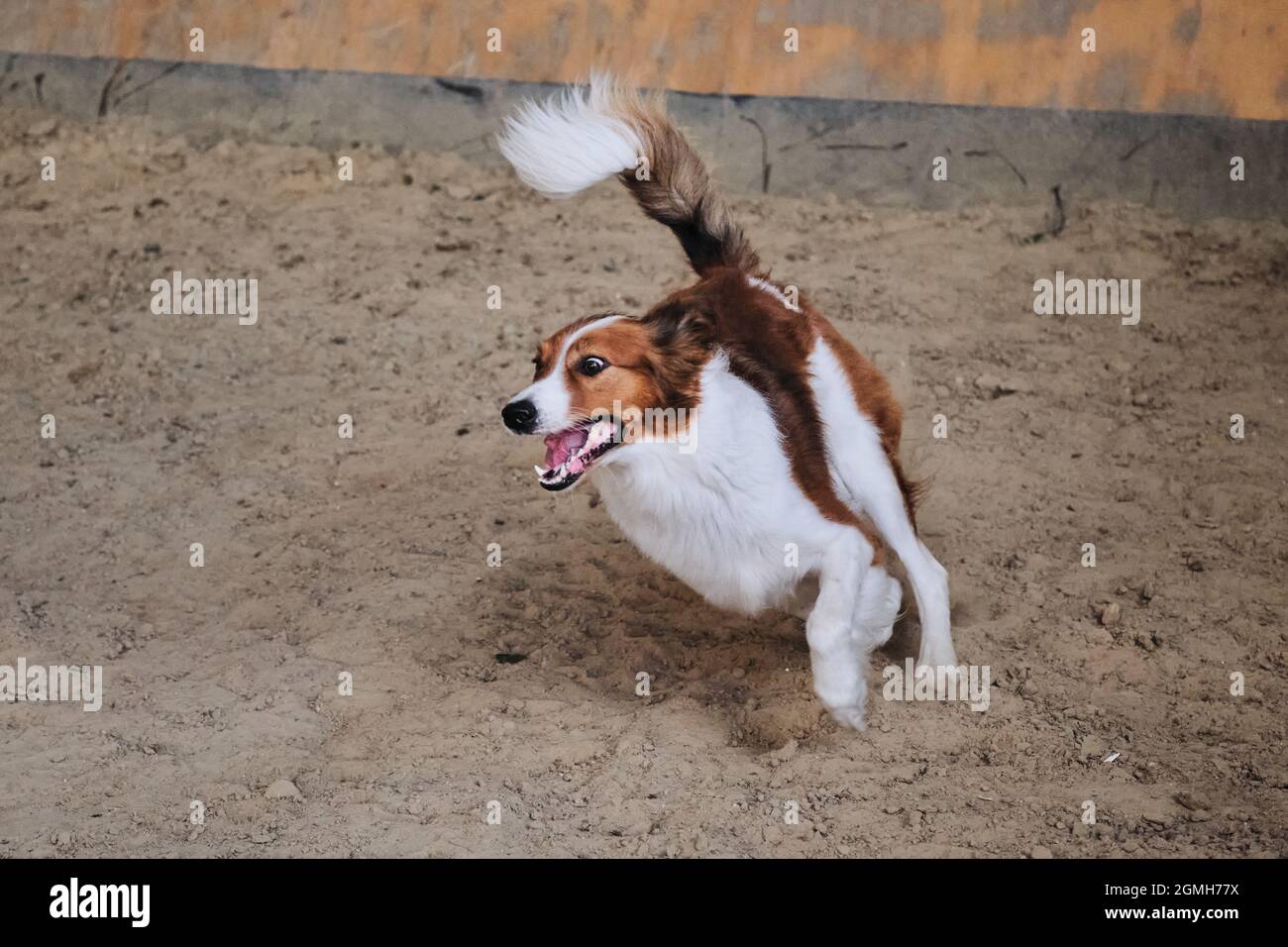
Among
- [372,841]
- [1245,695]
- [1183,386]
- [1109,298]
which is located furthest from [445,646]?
[1109,298]

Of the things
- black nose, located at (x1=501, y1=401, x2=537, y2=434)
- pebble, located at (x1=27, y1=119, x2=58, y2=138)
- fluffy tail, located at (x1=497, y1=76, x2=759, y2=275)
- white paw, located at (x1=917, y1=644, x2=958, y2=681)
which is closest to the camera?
black nose, located at (x1=501, y1=401, x2=537, y2=434)

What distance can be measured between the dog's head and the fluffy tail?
2.70ft

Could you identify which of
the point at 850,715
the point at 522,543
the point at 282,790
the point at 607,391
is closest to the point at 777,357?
the point at 607,391

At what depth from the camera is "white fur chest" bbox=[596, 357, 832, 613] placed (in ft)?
13.5

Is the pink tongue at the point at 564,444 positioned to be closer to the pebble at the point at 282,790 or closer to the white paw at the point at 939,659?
the pebble at the point at 282,790

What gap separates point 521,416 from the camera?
3.81 meters

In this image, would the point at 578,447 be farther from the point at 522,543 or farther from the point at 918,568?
the point at 522,543

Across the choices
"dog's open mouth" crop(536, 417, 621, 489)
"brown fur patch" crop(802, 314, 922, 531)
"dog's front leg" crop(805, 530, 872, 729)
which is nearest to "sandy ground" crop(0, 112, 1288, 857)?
"dog's front leg" crop(805, 530, 872, 729)

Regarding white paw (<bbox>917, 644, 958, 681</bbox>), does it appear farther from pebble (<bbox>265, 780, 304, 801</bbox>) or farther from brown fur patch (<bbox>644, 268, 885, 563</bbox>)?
pebble (<bbox>265, 780, 304, 801</bbox>)

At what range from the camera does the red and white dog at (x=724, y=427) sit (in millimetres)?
3982

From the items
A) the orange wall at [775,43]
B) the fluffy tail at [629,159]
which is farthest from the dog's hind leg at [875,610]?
the orange wall at [775,43]

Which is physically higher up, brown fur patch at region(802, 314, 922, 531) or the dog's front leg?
brown fur patch at region(802, 314, 922, 531)

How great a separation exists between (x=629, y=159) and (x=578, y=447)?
1303 mm

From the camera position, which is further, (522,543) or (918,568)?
(522,543)
